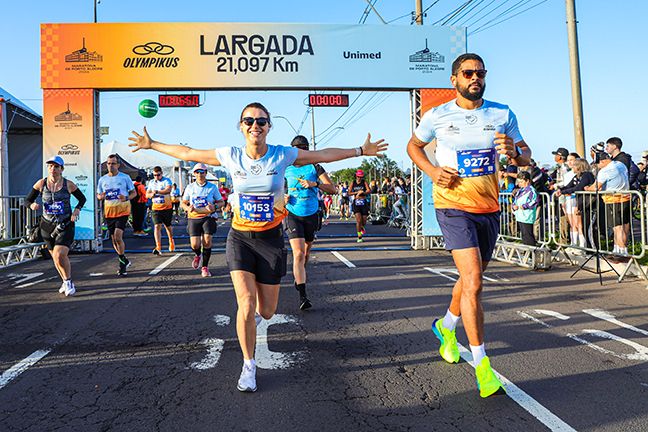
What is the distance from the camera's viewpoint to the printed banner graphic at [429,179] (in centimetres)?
1373

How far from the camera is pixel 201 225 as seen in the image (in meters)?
9.80

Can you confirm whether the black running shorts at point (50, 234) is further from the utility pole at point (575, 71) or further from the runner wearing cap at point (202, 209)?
the utility pole at point (575, 71)

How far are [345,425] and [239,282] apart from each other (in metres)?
1.32

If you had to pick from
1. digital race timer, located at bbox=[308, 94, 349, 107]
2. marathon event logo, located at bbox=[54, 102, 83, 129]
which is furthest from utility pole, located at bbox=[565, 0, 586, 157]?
marathon event logo, located at bbox=[54, 102, 83, 129]

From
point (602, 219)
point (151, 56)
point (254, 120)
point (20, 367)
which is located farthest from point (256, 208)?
point (151, 56)

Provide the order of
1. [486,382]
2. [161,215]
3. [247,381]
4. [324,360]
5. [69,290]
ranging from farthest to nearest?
[161,215], [69,290], [324,360], [247,381], [486,382]

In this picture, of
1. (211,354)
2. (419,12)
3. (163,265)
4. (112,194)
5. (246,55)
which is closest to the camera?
(211,354)

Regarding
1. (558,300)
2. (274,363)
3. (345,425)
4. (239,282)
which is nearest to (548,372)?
(345,425)

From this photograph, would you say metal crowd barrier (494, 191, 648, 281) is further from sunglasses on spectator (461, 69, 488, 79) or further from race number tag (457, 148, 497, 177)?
sunglasses on spectator (461, 69, 488, 79)

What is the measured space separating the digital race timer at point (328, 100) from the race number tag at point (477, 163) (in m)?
10.6

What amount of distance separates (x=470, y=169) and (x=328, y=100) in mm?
10730

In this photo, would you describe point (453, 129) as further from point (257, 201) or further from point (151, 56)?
point (151, 56)

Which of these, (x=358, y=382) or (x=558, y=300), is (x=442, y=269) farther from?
(x=358, y=382)

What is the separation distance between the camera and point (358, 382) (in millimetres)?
4008
